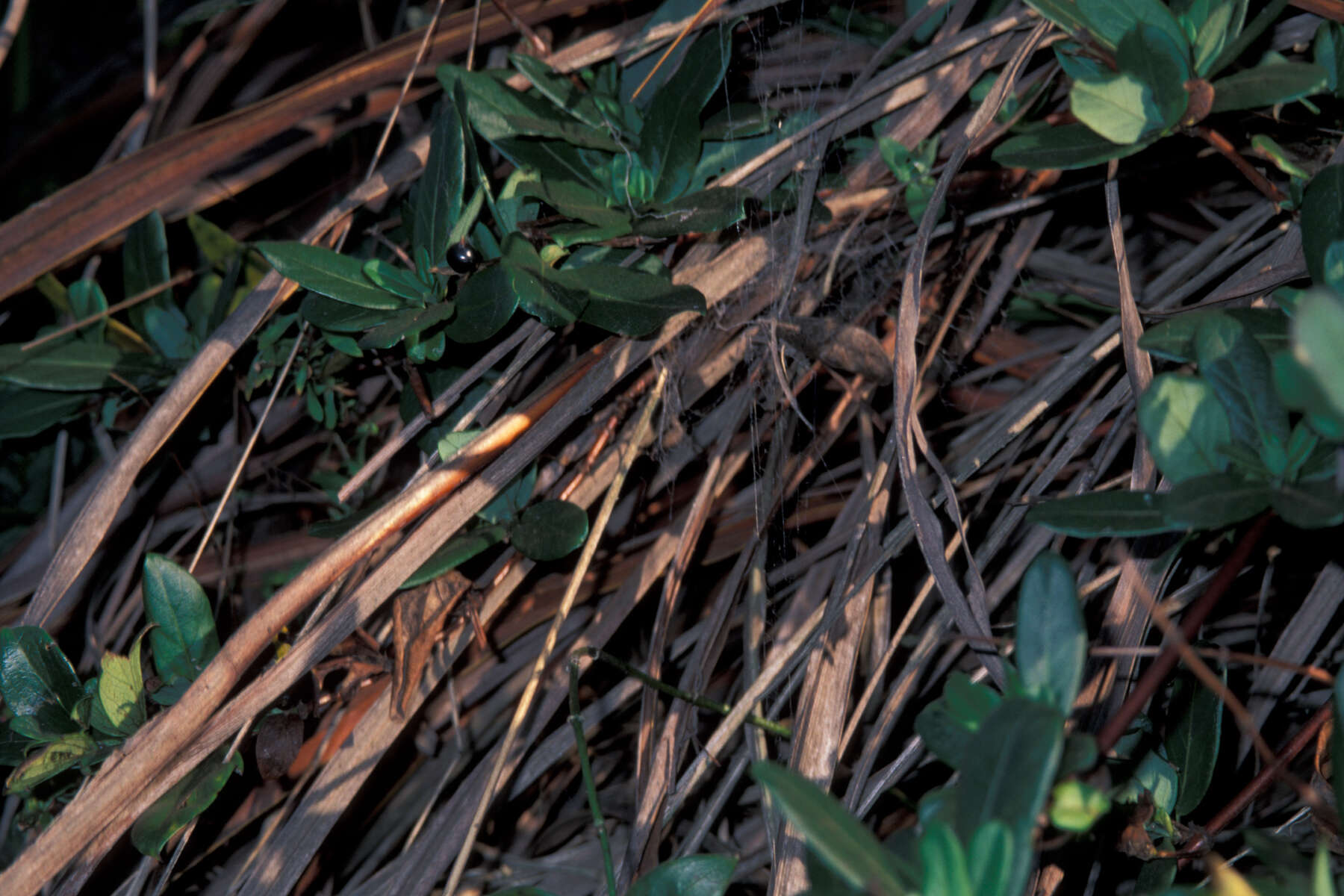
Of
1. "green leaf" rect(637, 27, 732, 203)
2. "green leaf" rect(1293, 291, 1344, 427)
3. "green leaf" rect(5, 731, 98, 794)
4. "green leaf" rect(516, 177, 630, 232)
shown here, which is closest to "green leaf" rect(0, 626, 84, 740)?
"green leaf" rect(5, 731, 98, 794)

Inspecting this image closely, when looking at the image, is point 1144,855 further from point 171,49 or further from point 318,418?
point 171,49

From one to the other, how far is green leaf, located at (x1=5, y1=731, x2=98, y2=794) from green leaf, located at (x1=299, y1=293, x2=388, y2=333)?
1.39 ft

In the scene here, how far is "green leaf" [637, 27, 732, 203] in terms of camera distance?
0.86m

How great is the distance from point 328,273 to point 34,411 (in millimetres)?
466

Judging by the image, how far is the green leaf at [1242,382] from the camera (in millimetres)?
516

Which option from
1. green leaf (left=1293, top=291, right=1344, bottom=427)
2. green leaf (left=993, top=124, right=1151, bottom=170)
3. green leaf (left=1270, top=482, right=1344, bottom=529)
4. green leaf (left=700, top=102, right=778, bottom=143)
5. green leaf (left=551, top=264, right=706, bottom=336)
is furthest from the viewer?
green leaf (left=700, top=102, right=778, bottom=143)

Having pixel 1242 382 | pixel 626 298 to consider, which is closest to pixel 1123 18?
pixel 1242 382

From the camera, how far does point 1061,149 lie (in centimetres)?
69

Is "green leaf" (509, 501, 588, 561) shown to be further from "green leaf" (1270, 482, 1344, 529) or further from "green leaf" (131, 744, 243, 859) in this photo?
"green leaf" (1270, 482, 1344, 529)

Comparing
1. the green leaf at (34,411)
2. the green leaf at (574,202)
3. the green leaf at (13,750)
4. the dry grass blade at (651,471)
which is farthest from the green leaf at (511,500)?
the green leaf at (34,411)

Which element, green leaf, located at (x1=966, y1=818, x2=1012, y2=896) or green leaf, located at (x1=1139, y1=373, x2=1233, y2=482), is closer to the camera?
green leaf, located at (x1=966, y1=818, x2=1012, y2=896)

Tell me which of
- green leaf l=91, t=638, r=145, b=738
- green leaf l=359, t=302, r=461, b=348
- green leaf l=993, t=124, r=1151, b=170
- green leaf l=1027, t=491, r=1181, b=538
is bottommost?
green leaf l=91, t=638, r=145, b=738

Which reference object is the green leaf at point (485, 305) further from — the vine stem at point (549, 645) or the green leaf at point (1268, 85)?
the green leaf at point (1268, 85)

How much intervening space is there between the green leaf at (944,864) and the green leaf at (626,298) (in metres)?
0.49
